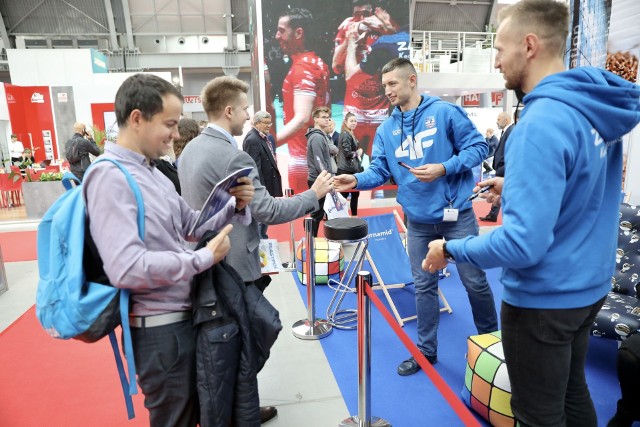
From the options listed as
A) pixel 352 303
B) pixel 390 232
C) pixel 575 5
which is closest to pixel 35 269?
pixel 352 303

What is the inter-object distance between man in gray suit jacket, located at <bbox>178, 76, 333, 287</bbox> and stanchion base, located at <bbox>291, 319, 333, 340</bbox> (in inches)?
53.7

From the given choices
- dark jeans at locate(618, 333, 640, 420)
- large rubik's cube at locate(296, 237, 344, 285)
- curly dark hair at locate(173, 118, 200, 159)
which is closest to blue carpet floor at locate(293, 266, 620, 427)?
dark jeans at locate(618, 333, 640, 420)

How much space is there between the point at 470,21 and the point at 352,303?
873 inches

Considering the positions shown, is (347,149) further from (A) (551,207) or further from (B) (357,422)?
(A) (551,207)

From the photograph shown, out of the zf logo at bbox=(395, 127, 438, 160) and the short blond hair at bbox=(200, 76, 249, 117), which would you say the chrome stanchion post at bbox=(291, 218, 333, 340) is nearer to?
the zf logo at bbox=(395, 127, 438, 160)

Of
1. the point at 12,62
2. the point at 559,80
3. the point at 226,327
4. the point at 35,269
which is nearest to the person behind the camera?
the point at 559,80

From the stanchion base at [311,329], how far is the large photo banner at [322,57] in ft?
16.9

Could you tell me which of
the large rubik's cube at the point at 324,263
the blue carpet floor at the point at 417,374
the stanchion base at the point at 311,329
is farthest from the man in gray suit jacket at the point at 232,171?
the large rubik's cube at the point at 324,263

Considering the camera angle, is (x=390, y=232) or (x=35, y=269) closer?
(x=390, y=232)

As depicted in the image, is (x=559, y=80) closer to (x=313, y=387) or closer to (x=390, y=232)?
(x=313, y=387)

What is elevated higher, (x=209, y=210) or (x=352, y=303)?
(x=209, y=210)

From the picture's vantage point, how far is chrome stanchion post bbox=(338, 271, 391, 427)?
193 cm

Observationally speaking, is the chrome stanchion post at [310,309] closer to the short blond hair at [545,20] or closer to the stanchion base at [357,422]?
the stanchion base at [357,422]

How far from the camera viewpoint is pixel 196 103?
1848 centimetres
